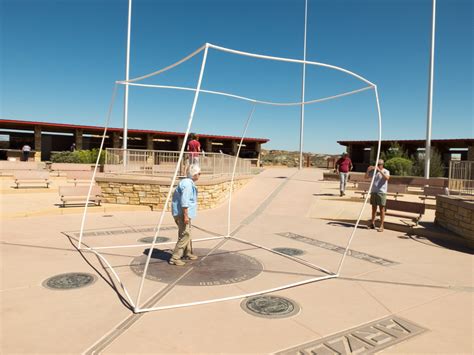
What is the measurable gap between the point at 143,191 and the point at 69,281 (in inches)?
277

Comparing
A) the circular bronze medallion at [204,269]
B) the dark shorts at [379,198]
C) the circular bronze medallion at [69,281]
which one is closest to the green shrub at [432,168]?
the dark shorts at [379,198]

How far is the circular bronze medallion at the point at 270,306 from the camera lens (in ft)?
13.2

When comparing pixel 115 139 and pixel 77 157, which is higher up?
pixel 115 139

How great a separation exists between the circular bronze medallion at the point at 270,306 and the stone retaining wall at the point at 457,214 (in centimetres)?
568

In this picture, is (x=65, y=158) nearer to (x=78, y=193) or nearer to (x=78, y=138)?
(x=78, y=138)

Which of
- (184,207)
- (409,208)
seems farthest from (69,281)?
(409,208)

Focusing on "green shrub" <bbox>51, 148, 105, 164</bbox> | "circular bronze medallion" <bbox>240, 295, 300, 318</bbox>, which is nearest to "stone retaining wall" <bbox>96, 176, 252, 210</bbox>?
"circular bronze medallion" <bbox>240, 295, 300, 318</bbox>

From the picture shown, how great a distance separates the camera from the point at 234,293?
15.2 ft

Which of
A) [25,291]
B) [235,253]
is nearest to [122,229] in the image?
[235,253]

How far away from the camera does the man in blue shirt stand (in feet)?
17.7

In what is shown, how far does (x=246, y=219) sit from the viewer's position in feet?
34.4

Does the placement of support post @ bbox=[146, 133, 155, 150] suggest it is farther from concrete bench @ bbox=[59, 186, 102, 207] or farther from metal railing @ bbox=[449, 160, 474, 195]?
metal railing @ bbox=[449, 160, 474, 195]

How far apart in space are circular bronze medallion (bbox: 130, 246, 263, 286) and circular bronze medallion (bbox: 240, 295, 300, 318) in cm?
71

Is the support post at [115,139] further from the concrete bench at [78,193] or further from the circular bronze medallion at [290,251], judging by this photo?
the circular bronze medallion at [290,251]
